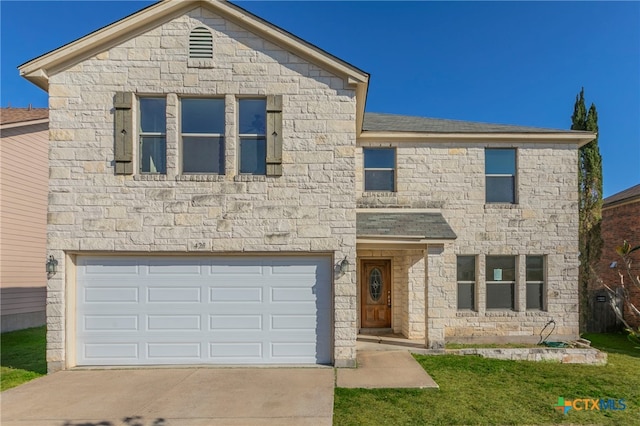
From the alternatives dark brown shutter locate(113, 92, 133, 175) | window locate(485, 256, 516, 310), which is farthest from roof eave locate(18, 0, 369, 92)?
window locate(485, 256, 516, 310)

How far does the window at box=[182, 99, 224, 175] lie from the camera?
7.86m

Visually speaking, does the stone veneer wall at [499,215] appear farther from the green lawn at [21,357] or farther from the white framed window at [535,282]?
the green lawn at [21,357]

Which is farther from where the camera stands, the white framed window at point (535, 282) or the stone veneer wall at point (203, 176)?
the white framed window at point (535, 282)

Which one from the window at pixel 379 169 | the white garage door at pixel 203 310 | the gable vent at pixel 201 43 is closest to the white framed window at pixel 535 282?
the window at pixel 379 169

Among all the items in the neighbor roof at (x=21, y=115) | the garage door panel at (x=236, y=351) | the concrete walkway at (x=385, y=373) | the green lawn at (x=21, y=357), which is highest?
the neighbor roof at (x=21, y=115)

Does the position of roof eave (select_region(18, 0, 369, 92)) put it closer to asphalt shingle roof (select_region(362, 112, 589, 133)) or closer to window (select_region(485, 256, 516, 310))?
asphalt shingle roof (select_region(362, 112, 589, 133))

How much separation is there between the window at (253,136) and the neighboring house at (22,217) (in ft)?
29.1

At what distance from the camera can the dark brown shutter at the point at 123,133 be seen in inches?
299

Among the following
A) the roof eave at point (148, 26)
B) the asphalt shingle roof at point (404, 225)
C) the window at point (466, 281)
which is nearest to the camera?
the roof eave at point (148, 26)

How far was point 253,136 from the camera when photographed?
7.88m

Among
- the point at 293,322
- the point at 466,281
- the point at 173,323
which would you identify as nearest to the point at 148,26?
the point at 173,323

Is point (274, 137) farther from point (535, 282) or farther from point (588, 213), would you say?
point (588, 213)

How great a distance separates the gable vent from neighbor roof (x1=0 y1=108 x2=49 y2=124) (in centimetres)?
808

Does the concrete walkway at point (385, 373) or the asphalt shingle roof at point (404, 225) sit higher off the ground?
the asphalt shingle roof at point (404, 225)
